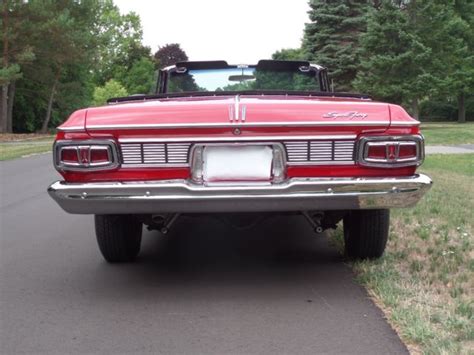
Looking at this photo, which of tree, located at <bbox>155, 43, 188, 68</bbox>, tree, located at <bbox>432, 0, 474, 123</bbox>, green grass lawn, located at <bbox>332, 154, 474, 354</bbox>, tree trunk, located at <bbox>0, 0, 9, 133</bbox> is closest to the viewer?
green grass lawn, located at <bbox>332, 154, 474, 354</bbox>

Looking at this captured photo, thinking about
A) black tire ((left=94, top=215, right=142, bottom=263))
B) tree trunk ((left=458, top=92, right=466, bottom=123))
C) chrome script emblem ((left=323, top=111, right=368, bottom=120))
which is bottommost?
tree trunk ((left=458, top=92, right=466, bottom=123))

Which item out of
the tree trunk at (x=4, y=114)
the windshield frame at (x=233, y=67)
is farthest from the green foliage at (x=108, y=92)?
the windshield frame at (x=233, y=67)

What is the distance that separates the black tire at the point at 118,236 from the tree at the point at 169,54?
6879 cm

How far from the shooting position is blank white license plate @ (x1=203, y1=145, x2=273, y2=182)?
11.8 ft

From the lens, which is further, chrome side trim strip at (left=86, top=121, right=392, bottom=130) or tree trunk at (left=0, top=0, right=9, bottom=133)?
tree trunk at (left=0, top=0, right=9, bottom=133)

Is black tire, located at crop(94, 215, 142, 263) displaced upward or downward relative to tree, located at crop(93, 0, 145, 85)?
downward

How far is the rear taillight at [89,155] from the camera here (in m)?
3.62

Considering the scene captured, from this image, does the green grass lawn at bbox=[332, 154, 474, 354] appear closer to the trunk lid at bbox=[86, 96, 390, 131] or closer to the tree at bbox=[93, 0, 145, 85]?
the trunk lid at bbox=[86, 96, 390, 131]

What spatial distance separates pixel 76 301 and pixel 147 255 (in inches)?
51.3

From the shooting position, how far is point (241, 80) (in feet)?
18.8

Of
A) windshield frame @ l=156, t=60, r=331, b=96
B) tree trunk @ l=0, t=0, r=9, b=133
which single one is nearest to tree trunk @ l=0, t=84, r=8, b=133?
tree trunk @ l=0, t=0, r=9, b=133

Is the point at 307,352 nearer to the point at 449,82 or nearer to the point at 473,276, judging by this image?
the point at 473,276

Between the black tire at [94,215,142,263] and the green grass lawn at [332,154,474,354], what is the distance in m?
1.72

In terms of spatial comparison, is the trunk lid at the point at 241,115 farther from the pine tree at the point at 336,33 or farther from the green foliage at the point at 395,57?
the pine tree at the point at 336,33
